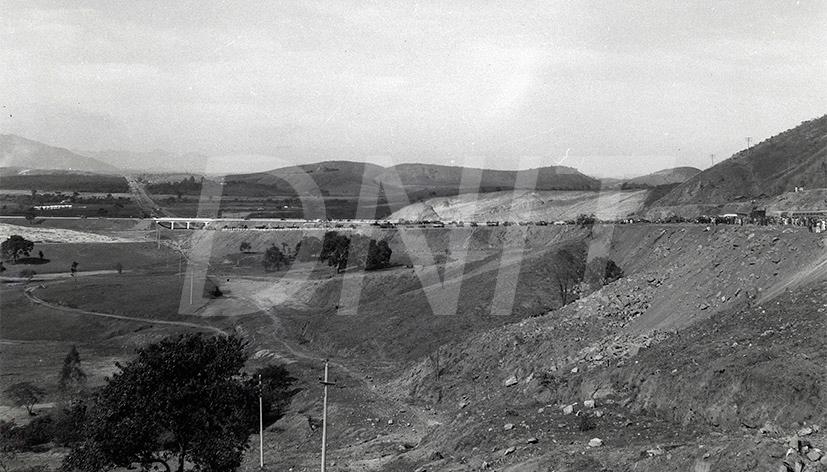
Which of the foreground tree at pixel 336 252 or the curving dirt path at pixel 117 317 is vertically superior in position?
the foreground tree at pixel 336 252

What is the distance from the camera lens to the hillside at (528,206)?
357ft

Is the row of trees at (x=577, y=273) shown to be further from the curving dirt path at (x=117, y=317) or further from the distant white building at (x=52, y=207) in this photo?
Answer: the distant white building at (x=52, y=207)

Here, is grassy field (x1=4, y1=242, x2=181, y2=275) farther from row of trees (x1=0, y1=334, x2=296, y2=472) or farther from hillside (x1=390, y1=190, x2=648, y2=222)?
row of trees (x1=0, y1=334, x2=296, y2=472)

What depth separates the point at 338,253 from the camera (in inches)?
2923

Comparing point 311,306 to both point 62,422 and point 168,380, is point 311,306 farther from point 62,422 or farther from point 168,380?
point 168,380

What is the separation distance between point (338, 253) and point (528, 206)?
55.8 meters

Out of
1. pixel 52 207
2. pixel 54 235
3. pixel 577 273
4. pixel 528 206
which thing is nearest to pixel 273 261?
pixel 577 273

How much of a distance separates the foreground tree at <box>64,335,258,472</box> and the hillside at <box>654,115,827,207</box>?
7053cm

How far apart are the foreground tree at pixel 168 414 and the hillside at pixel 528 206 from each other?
84043 millimetres

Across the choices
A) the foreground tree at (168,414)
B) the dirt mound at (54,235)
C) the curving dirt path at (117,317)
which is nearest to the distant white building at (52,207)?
the dirt mound at (54,235)

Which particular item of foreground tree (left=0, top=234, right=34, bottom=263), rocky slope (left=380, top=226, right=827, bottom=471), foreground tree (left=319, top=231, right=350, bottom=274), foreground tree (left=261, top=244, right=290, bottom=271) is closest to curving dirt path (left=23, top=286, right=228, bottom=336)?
foreground tree (left=319, top=231, right=350, bottom=274)

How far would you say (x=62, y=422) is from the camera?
35.8 metres

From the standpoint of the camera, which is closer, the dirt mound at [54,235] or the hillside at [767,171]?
the hillside at [767,171]

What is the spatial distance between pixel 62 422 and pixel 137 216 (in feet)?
386
